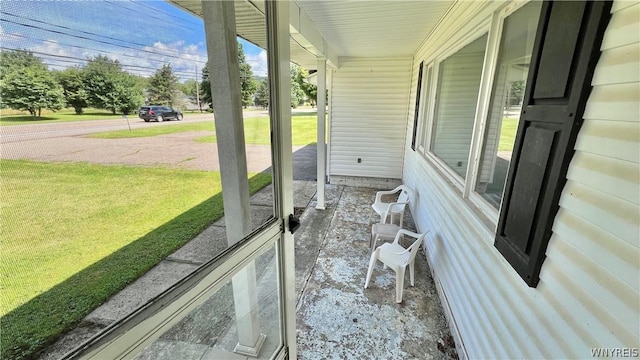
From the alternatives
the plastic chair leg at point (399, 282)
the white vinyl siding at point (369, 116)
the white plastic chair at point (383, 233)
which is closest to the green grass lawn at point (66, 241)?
the plastic chair leg at point (399, 282)

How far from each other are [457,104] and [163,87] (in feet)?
8.89

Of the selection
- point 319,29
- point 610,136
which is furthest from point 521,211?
point 319,29

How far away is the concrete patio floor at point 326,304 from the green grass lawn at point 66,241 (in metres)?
0.05

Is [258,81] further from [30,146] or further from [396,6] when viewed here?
[396,6]

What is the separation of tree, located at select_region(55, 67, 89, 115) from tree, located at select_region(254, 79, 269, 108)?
→ 1.95 feet

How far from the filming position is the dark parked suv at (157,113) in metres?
0.64

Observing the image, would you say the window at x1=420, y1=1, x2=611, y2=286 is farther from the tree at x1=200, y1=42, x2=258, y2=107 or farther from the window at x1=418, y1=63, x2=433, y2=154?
the window at x1=418, y1=63, x2=433, y2=154

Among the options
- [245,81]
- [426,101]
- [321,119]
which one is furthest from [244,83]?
[426,101]

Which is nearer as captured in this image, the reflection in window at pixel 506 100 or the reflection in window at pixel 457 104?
the reflection in window at pixel 506 100

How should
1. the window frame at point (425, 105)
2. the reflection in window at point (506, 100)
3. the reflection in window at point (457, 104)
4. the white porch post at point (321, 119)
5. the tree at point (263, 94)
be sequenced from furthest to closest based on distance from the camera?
1. the white porch post at point (321, 119)
2. the window frame at point (425, 105)
3. the reflection in window at point (457, 104)
4. the reflection in window at point (506, 100)
5. the tree at point (263, 94)

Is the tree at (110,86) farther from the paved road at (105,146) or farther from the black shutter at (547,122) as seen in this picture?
the black shutter at (547,122)

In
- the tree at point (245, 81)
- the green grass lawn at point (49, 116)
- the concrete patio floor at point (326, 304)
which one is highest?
the tree at point (245, 81)

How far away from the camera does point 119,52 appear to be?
57cm

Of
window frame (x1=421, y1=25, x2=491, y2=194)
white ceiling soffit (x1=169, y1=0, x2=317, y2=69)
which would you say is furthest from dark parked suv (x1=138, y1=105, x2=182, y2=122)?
window frame (x1=421, y1=25, x2=491, y2=194)
